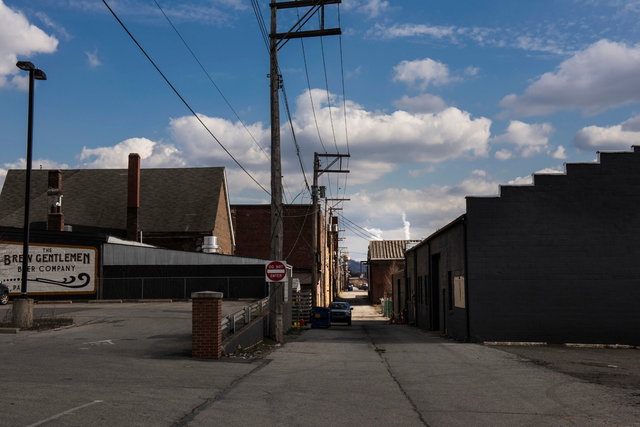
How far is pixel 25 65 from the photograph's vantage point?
1994 cm

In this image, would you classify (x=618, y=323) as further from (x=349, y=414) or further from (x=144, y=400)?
(x=144, y=400)

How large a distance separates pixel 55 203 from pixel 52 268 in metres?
9.82

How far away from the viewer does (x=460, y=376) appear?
1338cm

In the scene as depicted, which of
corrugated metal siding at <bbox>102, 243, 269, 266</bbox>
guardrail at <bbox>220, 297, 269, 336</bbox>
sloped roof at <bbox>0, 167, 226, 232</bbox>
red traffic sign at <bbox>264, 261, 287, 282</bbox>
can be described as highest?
sloped roof at <bbox>0, 167, 226, 232</bbox>

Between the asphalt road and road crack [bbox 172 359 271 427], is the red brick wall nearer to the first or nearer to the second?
the asphalt road

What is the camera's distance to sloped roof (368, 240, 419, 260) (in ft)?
300

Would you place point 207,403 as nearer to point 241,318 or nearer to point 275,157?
point 241,318

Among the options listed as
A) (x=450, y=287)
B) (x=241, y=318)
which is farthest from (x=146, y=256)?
(x=241, y=318)

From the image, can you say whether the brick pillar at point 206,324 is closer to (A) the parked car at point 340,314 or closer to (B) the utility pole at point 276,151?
(B) the utility pole at point 276,151

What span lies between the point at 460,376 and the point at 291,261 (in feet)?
168

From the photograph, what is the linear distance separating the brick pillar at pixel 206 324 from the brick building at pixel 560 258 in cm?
1305

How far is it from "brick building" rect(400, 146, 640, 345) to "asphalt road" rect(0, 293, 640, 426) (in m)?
5.95

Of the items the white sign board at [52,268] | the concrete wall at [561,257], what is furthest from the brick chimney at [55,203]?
the concrete wall at [561,257]

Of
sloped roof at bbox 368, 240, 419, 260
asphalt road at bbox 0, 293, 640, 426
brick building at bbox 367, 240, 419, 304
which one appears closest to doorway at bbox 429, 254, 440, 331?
asphalt road at bbox 0, 293, 640, 426
